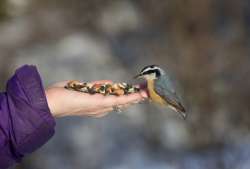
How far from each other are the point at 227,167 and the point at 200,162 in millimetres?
180

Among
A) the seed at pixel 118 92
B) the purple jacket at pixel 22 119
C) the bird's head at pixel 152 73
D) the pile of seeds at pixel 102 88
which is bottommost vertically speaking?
the purple jacket at pixel 22 119

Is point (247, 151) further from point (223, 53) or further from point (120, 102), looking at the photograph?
point (120, 102)

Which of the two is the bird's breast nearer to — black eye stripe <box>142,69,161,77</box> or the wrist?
black eye stripe <box>142,69,161,77</box>

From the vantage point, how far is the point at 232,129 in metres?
3.76

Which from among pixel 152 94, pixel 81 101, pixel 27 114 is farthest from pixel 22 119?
pixel 152 94

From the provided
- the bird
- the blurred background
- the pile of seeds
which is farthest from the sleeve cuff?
the blurred background

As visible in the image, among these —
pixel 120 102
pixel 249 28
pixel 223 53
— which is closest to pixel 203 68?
pixel 223 53

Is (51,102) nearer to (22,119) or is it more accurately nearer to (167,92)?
(22,119)

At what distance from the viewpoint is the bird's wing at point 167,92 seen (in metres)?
1.42

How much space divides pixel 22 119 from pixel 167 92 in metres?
0.41

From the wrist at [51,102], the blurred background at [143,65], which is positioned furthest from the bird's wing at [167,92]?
the blurred background at [143,65]

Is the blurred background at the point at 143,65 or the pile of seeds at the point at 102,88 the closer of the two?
the pile of seeds at the point at 102,88

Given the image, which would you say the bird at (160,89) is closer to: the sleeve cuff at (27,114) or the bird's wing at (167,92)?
the bird's wing at (167,92)

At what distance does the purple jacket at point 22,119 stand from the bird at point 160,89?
32 centimetres
